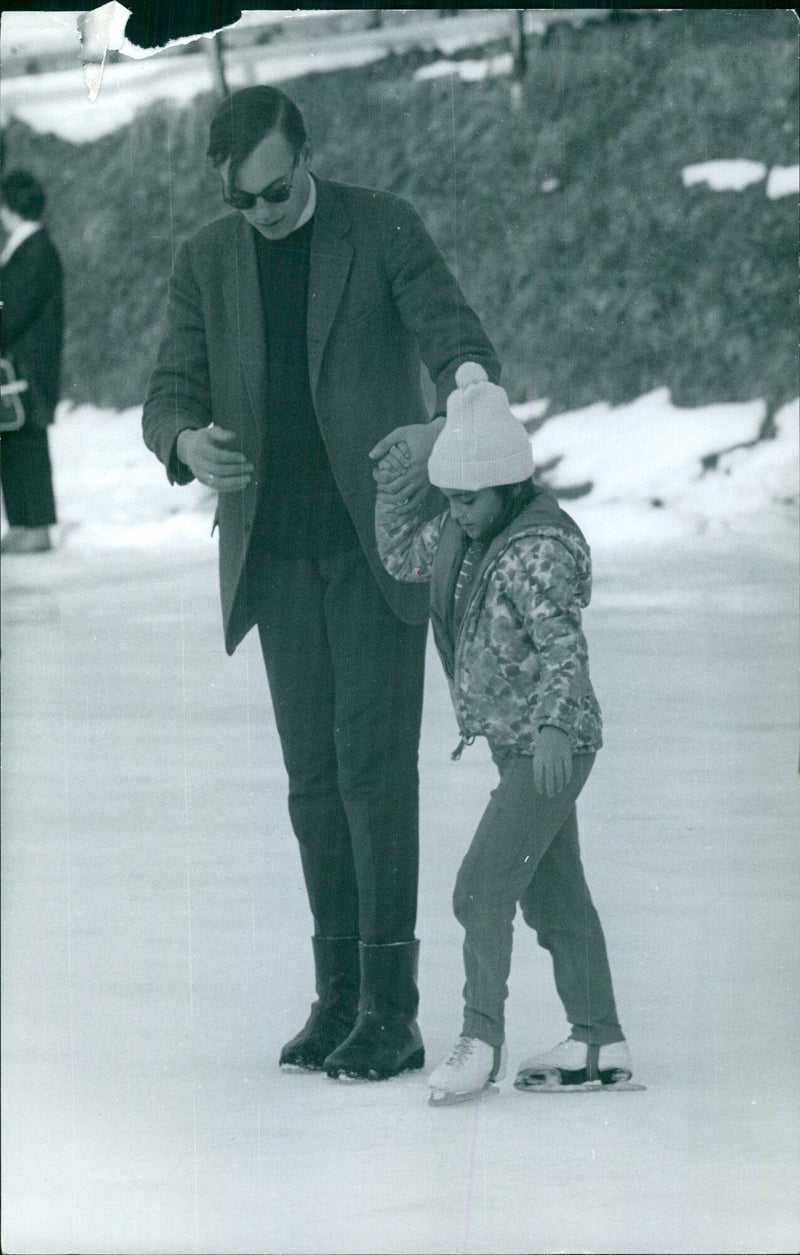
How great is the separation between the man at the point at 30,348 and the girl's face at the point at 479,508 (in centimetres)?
69

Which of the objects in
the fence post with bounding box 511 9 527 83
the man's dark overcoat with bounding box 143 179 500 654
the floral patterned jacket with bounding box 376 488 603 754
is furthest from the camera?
the fence post with bounding box 511 9 527 83

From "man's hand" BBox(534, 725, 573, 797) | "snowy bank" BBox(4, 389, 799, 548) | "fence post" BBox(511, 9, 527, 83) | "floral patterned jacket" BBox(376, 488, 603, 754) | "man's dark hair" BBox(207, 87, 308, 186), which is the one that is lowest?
"man's hand" BBox(534, 725, 573, 797)

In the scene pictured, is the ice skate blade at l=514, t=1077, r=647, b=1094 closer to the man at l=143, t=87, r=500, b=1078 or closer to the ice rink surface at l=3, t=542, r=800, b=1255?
the ice rink surface at l=3, t=542, r=800, b=1255

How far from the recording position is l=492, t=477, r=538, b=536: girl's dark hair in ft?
11.7

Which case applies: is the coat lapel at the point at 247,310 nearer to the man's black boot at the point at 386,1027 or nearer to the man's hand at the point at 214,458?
the man's hand at the point at 214,458

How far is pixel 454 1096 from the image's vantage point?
3646 millimetres

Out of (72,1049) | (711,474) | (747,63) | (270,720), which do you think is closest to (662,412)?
(711,474)

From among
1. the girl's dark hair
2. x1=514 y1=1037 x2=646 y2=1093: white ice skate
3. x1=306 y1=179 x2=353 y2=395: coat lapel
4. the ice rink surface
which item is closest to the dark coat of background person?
the ice rink surface

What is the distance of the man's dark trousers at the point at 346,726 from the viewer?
12.0ft

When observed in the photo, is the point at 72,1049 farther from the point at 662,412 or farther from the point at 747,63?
the point at 747,63

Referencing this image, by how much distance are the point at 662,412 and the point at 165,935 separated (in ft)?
3.94

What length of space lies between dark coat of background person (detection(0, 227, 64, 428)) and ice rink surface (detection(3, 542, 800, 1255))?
277 millimetres

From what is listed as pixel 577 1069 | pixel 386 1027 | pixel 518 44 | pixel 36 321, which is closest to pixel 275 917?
pixel 386 1027

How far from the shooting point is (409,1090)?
367 centimetres
